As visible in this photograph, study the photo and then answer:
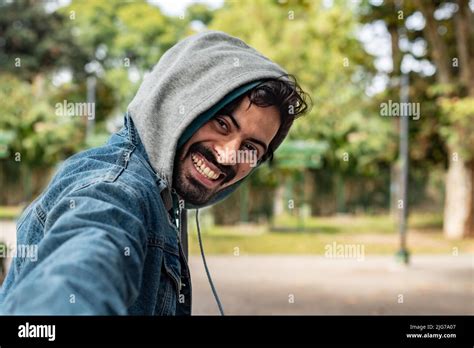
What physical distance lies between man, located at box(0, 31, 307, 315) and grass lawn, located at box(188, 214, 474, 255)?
6.62 metres

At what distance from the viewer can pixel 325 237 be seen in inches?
398

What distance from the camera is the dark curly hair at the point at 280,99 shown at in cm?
101

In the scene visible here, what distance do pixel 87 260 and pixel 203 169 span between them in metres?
0.37

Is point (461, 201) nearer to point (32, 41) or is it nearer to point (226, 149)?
point (32, 41)

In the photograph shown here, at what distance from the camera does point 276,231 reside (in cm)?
1112

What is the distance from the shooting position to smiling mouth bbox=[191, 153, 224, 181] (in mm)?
1024

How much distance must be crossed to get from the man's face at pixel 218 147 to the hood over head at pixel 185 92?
4 centimetres

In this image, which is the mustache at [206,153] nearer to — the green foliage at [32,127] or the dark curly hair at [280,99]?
the dark curly hair at [280,99]

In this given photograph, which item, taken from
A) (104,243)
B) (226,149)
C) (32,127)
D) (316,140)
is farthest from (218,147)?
(316,140)

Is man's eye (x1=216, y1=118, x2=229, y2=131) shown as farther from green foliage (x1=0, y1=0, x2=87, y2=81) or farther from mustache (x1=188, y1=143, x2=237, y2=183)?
green foliage (x1=0, y1=0, x2=87, y2=81)

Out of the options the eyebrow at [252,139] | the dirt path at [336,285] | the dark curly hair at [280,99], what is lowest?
the dirt path at [336,285]

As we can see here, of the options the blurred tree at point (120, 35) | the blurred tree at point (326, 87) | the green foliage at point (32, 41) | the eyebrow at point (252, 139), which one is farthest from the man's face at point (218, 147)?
the blurred tree at point (326, 87)
